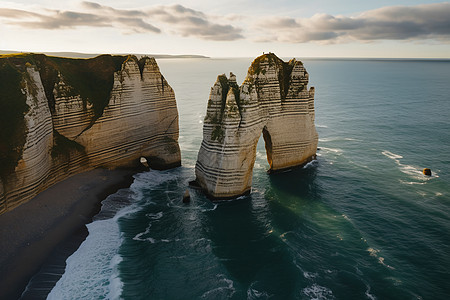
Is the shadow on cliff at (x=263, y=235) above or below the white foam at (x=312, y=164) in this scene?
below

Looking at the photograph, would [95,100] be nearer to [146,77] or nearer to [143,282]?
[146,77]

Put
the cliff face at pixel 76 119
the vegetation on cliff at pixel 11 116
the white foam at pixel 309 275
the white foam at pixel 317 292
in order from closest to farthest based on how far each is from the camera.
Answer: the white foam at pixel 317 292, the white foam at pixel 309 275, the vegetation on cliff at pixel 11 116, the cliff face at pixel 76 119

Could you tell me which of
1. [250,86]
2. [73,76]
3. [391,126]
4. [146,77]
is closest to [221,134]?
[250,86]

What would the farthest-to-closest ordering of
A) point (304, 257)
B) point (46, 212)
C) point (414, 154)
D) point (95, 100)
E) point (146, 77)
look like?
point (414, 154)
point (146, 77)
point (95, 100)
point (46, 212)
point (304, 257)

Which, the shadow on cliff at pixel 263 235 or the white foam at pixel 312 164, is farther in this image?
the white foam at pixel 312 164

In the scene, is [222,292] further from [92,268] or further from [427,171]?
[427,171]

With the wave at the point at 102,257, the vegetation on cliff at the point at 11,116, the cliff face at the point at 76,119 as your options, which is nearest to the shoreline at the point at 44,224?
the wave at the point at 102,257

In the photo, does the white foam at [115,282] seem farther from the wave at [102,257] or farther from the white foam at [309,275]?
the white foam at [309,275]
